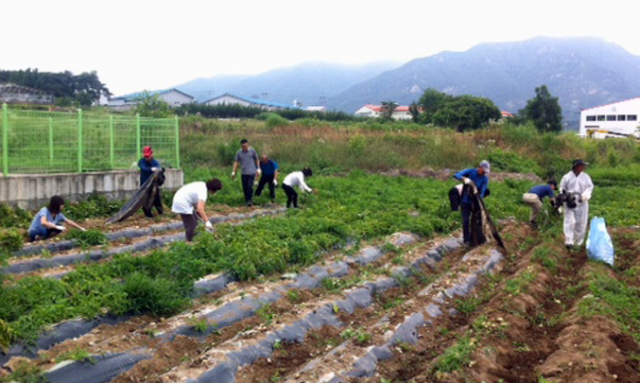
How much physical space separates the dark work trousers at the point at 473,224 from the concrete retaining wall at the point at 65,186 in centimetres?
772

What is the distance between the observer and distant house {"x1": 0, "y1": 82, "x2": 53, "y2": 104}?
173 ft

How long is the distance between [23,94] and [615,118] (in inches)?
2664

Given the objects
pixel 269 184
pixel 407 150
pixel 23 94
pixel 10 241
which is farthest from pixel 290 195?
pixel 23 94

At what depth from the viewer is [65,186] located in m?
12.8

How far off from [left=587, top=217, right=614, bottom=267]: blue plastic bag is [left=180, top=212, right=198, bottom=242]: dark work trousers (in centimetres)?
657

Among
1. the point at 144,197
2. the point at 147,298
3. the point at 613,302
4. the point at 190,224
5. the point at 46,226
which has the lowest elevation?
the point at 613,302

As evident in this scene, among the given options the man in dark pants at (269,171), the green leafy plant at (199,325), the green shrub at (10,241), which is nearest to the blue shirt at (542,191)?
the man in dark pants at (269,171)

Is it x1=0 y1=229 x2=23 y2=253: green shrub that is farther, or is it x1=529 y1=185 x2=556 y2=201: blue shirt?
x1=529 y1=185 x2=556 y2=201: blue shirt

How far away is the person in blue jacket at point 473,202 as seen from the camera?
1078 cm

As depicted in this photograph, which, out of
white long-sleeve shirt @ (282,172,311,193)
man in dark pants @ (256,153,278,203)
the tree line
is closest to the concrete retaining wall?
man in dark pants @ (256,153,278,203)

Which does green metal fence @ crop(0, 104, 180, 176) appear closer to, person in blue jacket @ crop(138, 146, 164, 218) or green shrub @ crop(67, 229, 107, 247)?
person in blue jacket @ crop(138, 146, 164, 218)

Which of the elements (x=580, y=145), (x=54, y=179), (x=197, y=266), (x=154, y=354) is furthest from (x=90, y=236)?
(x=580, y=145)

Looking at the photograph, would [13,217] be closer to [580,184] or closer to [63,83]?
[580,184]

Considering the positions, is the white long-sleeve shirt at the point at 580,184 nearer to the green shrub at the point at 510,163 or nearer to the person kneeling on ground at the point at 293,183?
the person kneeling on ground at the point at 293,183
